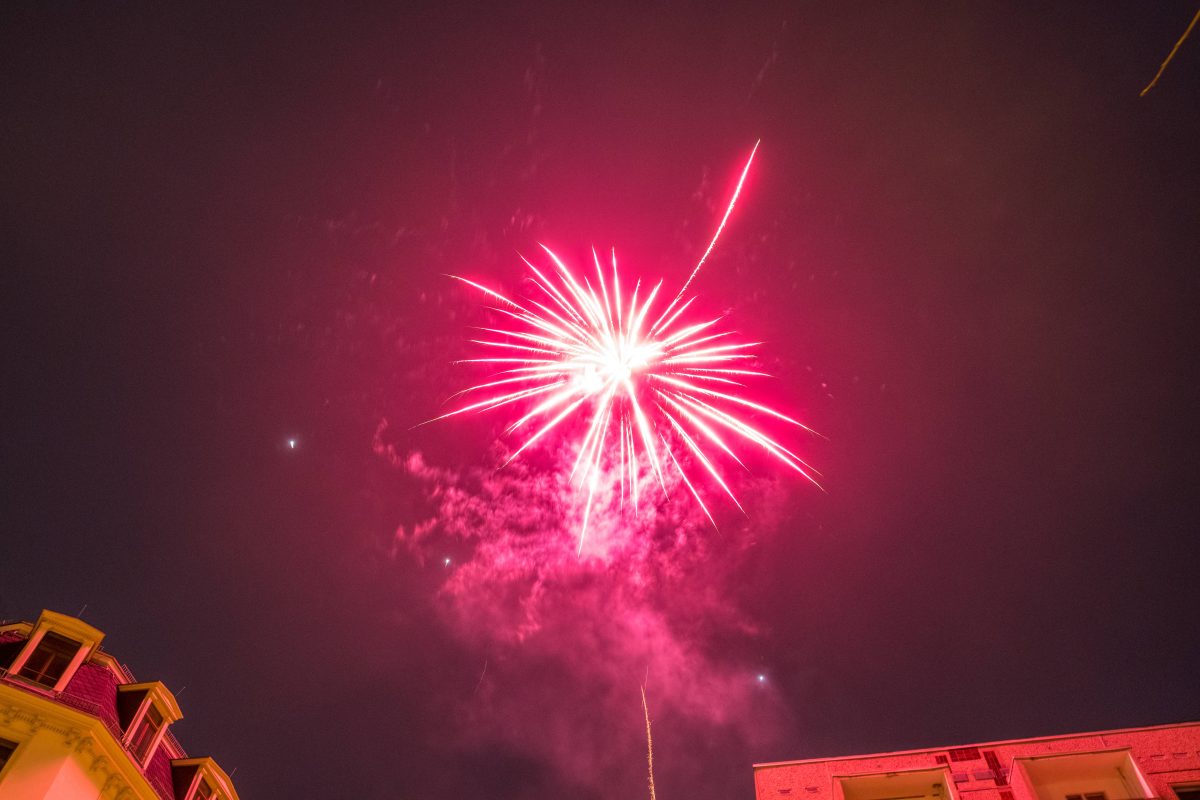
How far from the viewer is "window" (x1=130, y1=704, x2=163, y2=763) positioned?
2252 centimetres

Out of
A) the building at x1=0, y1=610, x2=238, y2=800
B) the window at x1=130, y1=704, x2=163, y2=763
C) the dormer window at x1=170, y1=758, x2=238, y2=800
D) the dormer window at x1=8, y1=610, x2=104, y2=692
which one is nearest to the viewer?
the building at x1=0, y1=610, x2=238, y2=800

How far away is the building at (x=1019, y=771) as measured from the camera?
744 inches

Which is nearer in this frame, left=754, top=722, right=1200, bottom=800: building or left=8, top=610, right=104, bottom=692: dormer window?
left=754, top=722, right=1200, bottom=800: building

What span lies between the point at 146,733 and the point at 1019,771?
26.8 metres

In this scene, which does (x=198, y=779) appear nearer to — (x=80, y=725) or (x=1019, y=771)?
(x=80, y=725)

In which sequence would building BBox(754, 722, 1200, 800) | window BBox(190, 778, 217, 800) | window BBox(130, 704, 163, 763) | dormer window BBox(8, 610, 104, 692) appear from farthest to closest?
1. window BBox(190, 778, 217, 800)
2. window BBox(130, 704, 163, 763)
3. dormer window BBox(8, 610, 104, 692)
4. building BBox(754, 722, 1200, 800)

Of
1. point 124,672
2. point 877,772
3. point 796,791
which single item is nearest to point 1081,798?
point 877,772

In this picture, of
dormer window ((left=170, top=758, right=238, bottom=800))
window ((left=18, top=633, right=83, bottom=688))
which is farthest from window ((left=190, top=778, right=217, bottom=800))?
window ((left=18, top=633, right=83, bottom=688))

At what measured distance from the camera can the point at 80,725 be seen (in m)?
20.3

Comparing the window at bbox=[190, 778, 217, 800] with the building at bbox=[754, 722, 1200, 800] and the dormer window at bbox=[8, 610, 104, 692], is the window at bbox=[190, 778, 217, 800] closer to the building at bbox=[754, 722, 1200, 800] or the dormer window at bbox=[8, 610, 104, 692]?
the dormer window at bbox=[8, 610, 104, 692]

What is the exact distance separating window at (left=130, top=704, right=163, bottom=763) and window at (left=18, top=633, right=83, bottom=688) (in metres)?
3.07

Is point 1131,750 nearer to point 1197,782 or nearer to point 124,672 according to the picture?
point 1197,782

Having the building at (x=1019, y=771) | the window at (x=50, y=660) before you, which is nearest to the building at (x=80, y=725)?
the window at (x=50, y=660)

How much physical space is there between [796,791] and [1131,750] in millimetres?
8977
